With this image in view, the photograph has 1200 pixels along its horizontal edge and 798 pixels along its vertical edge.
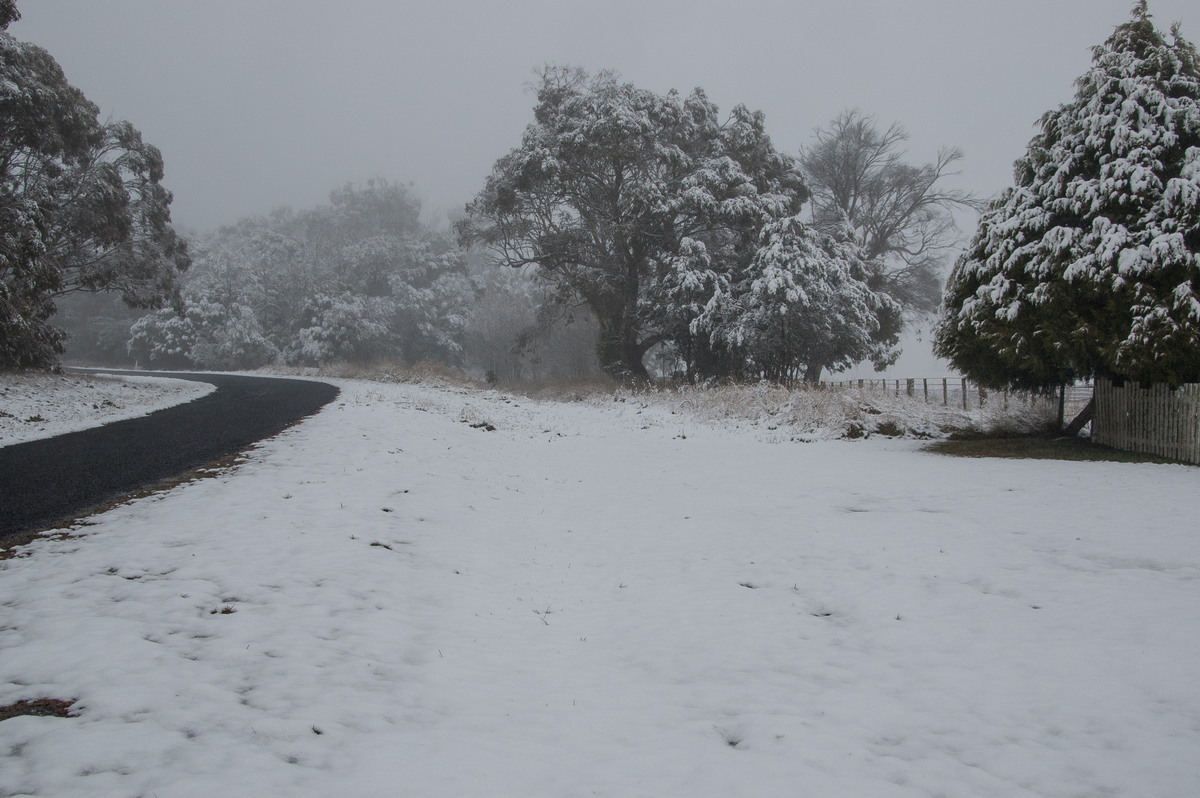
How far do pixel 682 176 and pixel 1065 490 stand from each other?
2183 cm

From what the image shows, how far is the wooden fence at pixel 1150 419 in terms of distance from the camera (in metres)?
10.8

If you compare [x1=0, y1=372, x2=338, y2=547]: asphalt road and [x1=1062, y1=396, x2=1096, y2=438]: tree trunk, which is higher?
[x1=1062, y1=396, x2=1096, y2=438]: tree trunk

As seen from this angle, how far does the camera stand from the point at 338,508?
714 centimetres

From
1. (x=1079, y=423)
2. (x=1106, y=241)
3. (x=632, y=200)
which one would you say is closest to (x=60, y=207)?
(x=632, y=200)

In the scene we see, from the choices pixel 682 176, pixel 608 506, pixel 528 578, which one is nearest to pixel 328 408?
pixel 608 506

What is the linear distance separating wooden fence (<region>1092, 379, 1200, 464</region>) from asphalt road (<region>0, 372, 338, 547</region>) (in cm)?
1529

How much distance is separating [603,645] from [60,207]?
25155 millimetres

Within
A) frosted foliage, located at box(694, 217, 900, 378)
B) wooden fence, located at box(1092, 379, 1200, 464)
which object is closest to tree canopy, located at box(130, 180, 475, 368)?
frosted foliage, located at box(694, 217, 900, 378)

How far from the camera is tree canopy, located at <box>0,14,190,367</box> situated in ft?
55.8

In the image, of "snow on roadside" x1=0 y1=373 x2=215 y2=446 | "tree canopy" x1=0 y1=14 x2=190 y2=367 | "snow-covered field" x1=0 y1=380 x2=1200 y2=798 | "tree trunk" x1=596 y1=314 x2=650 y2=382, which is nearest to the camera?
"snow-covered field" x1=0 y1=380 x2=1200 y2=798

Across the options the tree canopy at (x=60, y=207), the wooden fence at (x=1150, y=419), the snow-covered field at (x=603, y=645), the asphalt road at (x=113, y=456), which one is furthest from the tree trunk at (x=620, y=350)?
the snow-covered field at (x=603, y=645)

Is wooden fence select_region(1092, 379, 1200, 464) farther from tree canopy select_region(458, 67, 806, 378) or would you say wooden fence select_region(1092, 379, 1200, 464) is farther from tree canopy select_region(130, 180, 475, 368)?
tree canopy select_region(130, 180, 475, 368)

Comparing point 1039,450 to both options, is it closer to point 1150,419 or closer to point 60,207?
point 1150,419

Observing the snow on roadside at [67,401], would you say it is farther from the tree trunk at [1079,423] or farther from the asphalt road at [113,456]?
the tree trunk at [1079,423]
